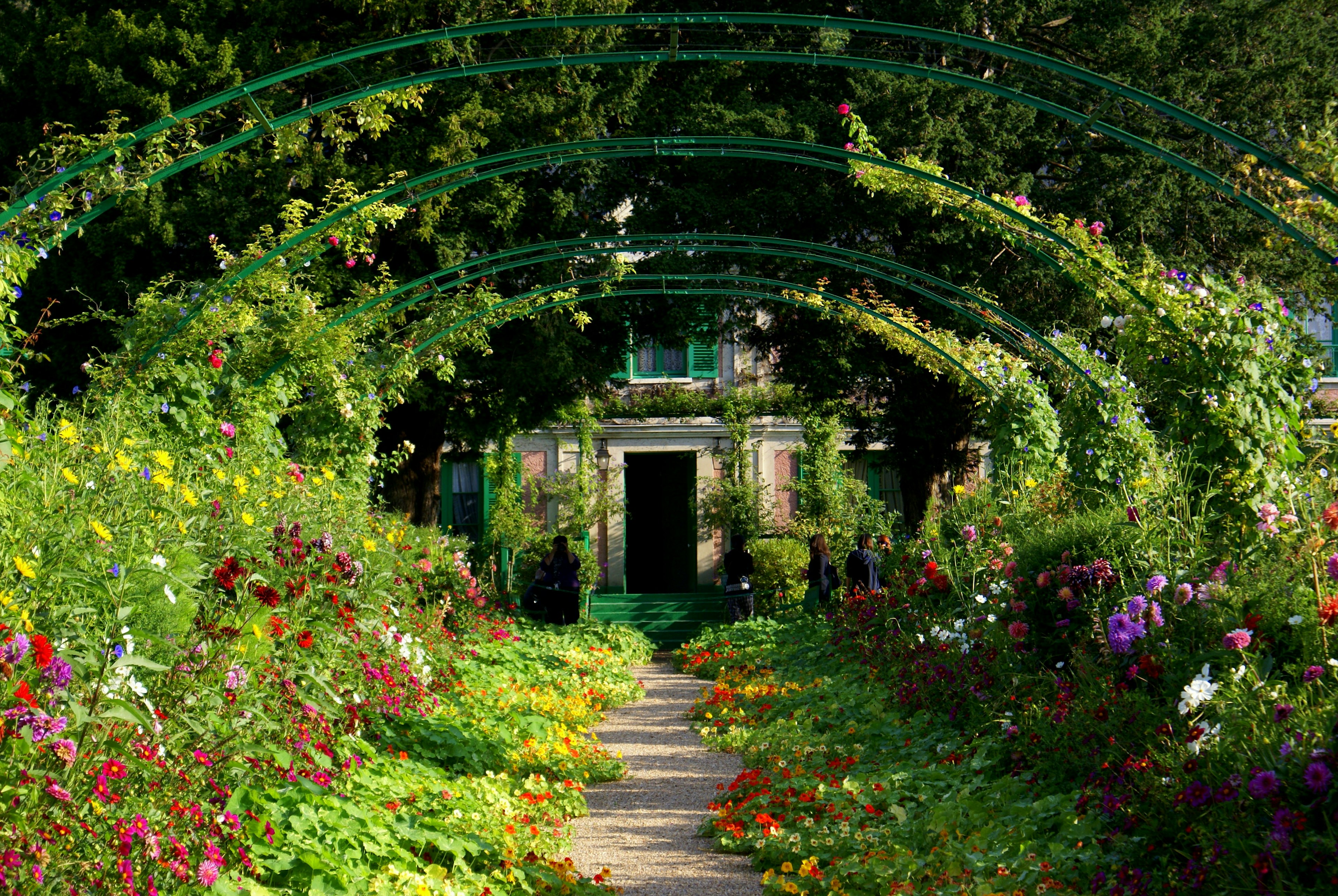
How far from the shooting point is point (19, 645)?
97.8 inches

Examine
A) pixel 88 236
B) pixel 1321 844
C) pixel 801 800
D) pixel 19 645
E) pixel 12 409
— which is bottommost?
pixel 801 800

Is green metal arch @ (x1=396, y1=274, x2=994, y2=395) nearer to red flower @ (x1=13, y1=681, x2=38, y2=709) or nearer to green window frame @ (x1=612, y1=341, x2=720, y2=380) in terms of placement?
red flower @ (x1=13, y1=681, x2=38, y2=709)

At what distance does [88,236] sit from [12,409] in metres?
6.71

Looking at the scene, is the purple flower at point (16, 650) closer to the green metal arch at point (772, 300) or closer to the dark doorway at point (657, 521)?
the green metal arch at point (772, 300)

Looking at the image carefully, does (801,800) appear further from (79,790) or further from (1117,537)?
(79,790)

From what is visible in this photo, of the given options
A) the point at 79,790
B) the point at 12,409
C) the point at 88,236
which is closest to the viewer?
the point at 79,790

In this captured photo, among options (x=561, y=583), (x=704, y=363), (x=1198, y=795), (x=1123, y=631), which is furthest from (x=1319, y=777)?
(x=704, y=363)

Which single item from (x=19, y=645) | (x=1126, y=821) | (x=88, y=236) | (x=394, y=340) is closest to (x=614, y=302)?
(x=394, y=340)

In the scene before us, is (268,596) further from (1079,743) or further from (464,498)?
(464,498)

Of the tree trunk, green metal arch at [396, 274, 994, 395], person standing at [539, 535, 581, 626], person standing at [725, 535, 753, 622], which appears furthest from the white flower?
person standing at [725, 535, 753, 622]

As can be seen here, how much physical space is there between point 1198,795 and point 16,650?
305 cm

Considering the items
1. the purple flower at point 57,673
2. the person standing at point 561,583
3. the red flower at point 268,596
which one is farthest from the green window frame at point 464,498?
the purple flower at point 57,673

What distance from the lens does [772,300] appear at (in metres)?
11.0

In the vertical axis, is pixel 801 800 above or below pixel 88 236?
below
